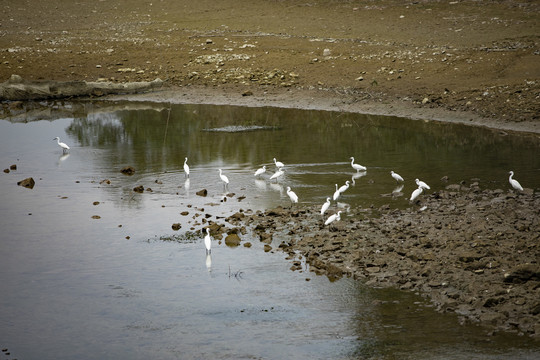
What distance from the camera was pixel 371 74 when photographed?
85.6 feet

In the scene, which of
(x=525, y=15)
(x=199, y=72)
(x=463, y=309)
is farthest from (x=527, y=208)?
(x=525, y=15)

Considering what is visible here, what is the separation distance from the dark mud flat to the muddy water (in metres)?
0.33

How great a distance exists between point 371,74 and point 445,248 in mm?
16829

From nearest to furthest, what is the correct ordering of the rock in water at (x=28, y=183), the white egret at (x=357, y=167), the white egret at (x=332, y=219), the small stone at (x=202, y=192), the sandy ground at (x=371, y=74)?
the sandy ground at (x=371, y=74) → the white egret at (x=332, y=219) → the small stone at (x=202, y=192) → the rock in water at (x=28, y=183) → the white egret at (x=357, y=167)

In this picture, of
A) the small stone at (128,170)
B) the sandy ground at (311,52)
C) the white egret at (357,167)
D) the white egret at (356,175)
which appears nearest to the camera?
the white egret at (356,175)

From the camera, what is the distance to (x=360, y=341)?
7.98 meters

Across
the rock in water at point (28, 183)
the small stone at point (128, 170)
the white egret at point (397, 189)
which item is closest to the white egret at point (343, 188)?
the white egret at point (397, 189)

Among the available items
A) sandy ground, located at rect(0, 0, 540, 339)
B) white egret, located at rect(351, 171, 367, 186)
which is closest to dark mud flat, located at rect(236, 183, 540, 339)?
sandy ground, located at rect(0, 0, 540, 339)

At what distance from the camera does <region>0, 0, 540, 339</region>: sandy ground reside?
9508mm

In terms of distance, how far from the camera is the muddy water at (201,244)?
810cm

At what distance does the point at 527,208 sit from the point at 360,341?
4.90 metres

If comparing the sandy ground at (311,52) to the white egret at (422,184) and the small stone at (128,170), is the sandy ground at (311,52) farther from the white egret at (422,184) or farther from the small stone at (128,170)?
the small stone at (128,170)

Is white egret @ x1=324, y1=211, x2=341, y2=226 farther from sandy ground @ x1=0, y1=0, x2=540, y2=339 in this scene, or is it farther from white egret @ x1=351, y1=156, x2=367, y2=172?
white egret @ x1=351, y1=156, x2=367, y2=172

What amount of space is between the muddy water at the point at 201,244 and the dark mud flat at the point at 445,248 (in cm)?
33
